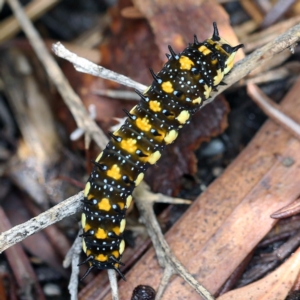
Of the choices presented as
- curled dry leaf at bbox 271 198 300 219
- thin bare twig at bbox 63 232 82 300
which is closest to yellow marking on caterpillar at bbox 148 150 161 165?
thin bare twig at bbox 63 232 82 300

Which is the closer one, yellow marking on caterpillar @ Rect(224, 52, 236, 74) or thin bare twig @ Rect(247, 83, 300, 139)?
yellow marking on caterpillar @ Rect(224, 52, 236, 74)

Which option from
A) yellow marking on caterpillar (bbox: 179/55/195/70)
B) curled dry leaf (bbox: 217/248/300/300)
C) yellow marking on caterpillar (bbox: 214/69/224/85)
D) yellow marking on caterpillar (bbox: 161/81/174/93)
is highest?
yellow marking on caterpillar (bbox: 179/55/195/70)

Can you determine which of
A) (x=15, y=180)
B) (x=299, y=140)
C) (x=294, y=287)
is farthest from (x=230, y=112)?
(x=15, y=180)

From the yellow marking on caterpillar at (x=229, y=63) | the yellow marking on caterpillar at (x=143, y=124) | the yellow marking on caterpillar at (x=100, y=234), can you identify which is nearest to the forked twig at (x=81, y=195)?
the yellow marking on caterpillar at (x=229, y=63)

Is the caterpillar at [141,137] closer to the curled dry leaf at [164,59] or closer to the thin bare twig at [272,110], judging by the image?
the curled dry leaf at [164,59]

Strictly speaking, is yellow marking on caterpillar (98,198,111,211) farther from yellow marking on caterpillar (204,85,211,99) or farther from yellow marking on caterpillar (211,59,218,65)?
yellow marking on caterpillar (211,59,218,65)

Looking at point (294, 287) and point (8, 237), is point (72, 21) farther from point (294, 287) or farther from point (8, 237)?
point (294, 287)
